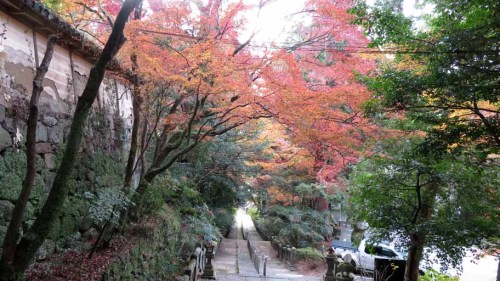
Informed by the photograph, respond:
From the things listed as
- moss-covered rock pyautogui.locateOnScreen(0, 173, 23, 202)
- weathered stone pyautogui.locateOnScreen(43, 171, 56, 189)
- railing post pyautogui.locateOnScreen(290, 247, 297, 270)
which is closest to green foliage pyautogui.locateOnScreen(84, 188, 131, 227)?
weathered stone pyautogui.locateOnScreen(43, 171, 56, 189)

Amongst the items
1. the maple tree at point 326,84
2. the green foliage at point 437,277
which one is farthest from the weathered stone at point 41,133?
the green foliage at point 437,277

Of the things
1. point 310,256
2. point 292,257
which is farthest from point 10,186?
point 292,257

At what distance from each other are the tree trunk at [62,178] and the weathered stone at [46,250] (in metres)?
1.56

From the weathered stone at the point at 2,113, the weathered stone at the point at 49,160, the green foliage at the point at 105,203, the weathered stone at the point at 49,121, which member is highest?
the weathered stone at the point at 49,121

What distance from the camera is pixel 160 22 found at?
6926mm

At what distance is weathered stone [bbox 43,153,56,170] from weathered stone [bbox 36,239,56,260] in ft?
3.59

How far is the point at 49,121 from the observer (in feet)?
17.5

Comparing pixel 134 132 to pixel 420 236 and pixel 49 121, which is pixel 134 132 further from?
pixel 420 236

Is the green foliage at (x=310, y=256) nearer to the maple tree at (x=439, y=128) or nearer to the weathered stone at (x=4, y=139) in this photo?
the maple tree at (x=439, y=128)

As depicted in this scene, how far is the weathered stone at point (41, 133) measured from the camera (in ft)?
16.4

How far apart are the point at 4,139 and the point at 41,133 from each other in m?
0.87

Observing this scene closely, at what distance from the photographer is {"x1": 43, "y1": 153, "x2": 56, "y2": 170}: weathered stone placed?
5.16 m

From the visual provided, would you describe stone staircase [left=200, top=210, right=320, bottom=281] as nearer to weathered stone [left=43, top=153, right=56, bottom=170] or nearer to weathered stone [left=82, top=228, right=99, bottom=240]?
weathered stone [left=82, top=228, right=99, bottom=240]

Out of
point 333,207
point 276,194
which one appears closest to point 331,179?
point 276,194
